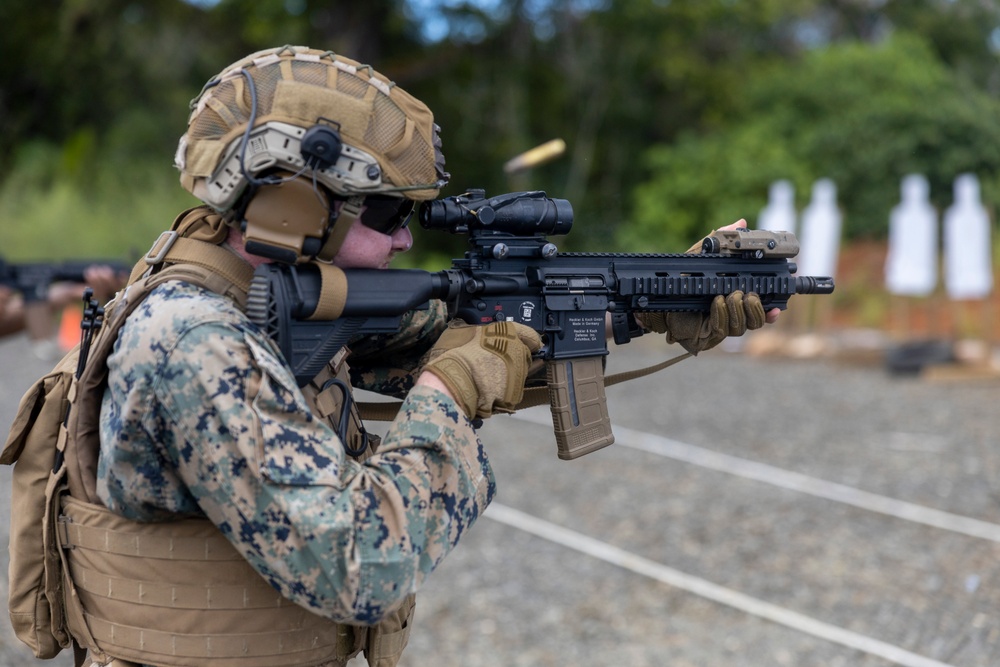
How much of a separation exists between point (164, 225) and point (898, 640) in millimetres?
13756

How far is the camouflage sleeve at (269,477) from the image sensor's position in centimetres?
191

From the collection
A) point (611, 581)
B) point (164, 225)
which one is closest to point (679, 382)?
point (611, 581)

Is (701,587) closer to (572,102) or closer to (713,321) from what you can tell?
(713,321)

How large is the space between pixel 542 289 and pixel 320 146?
913 mm

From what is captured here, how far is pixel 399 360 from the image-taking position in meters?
2.85

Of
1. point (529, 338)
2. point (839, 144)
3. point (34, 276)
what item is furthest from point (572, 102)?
point (529, 338)

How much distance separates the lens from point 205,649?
6.98 feet

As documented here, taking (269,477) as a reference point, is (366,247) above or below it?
above

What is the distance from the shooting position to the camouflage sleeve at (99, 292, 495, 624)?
6.25ft

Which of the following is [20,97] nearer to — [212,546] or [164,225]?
[164,225]

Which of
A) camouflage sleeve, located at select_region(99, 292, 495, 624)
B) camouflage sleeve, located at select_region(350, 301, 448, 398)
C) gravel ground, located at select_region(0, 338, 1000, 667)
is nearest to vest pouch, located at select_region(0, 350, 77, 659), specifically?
camouflage sleeve, located at select_region(99, 292, 495, 624)

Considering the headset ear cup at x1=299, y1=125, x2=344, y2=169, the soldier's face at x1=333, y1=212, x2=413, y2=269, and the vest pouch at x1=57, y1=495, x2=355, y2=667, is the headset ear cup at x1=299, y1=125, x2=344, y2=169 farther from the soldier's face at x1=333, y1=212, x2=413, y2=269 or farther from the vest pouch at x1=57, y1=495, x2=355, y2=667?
the vest pouch at x1=57, y1=495, x2=355, y2=667

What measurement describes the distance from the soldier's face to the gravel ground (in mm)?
3260

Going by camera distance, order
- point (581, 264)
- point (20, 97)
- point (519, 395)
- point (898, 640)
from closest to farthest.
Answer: point (519, 395), point (581, 264), point (898, 640), point (20, 97)
